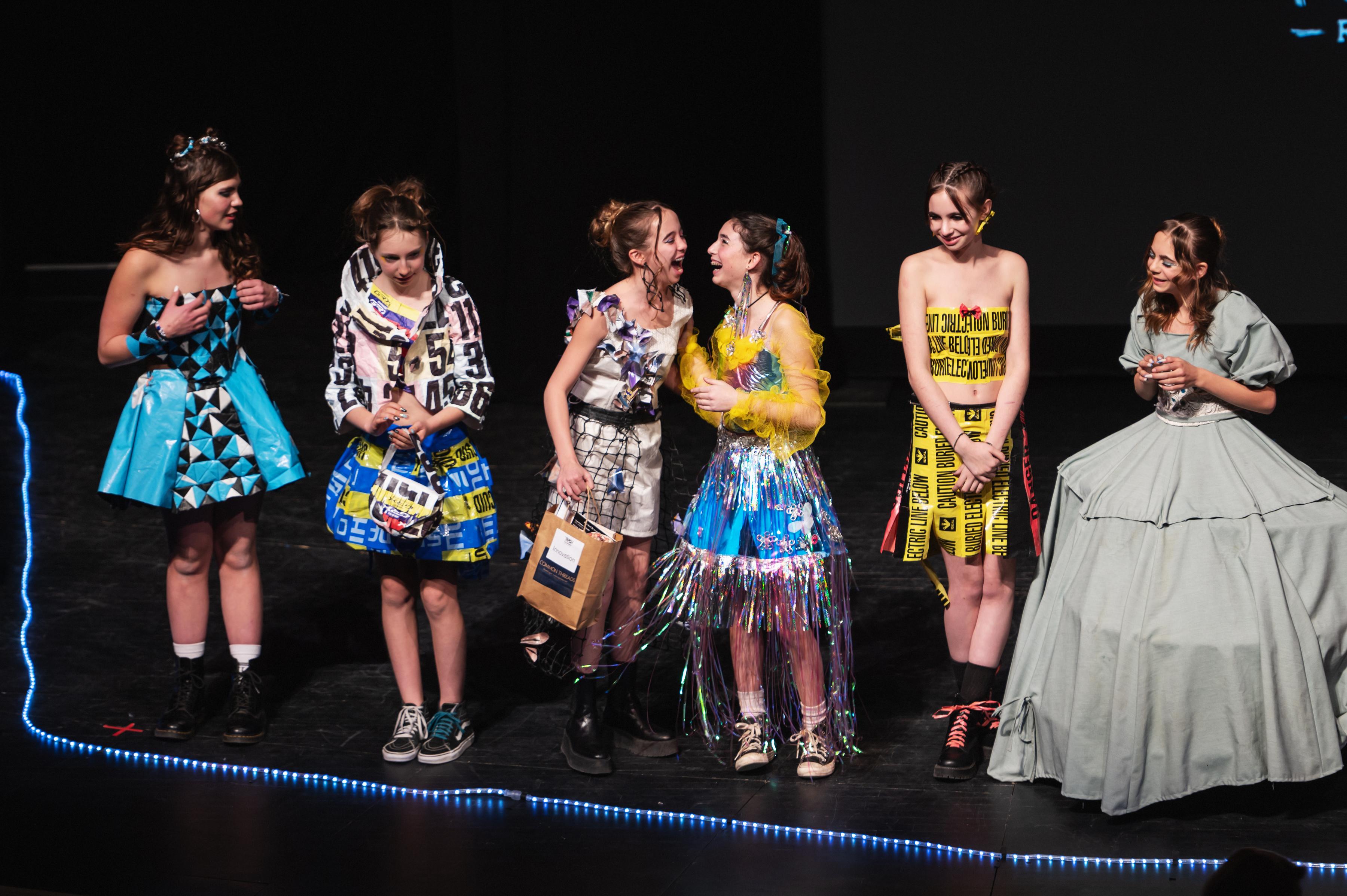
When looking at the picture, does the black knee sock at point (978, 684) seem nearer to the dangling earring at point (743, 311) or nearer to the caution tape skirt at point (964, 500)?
the caution tape skirt at point (964, 500)

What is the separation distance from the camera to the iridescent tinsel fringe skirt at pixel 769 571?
307 cm

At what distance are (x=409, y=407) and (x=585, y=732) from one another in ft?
2.72

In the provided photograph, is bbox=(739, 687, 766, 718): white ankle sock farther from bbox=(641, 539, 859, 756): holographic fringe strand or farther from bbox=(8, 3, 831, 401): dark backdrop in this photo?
bbox=(8, 3, 831, 401): dark backdrop

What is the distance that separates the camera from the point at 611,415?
3.13 meters

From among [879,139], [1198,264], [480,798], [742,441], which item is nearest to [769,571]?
[742,441]

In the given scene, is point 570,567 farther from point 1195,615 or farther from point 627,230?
point 1195,615

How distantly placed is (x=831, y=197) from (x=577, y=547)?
16.6ft

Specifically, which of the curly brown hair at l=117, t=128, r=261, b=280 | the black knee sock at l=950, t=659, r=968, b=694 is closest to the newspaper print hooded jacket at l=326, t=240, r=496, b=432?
the curly brown hair at l=117, t=128, r=261, b=280

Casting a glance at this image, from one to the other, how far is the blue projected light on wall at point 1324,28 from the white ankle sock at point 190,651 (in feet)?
19.8

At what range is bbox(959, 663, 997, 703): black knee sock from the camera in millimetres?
3191

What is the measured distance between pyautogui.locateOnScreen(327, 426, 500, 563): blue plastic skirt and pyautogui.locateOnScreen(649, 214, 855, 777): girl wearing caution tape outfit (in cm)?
43

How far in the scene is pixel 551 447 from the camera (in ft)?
18.5

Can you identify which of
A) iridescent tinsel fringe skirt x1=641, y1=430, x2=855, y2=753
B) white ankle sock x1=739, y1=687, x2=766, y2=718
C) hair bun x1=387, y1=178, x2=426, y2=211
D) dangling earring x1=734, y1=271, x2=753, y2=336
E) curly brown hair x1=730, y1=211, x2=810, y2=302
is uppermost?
hair bun x1=387, y1=178, x2=426, y2=211

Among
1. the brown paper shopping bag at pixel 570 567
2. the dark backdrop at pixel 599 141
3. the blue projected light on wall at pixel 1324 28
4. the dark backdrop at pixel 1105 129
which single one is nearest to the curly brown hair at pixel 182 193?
the brown paper shopping bag at pixel 570 567
